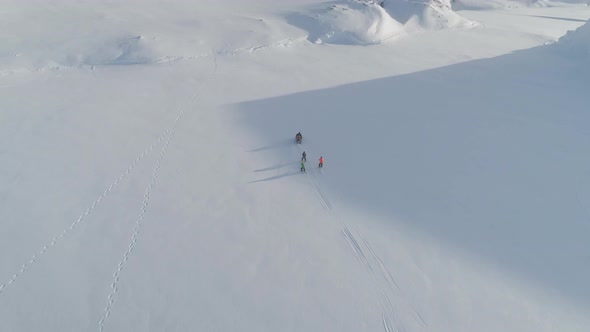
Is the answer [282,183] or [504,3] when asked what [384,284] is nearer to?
[282,183]

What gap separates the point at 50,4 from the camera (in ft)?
95.8

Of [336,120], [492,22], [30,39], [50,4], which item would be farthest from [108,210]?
[492,22]

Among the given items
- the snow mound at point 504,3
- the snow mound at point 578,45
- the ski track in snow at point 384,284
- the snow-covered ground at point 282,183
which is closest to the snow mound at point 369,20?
the snow-covered ground at point 282,183

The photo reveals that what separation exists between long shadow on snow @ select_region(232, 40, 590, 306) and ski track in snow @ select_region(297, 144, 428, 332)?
1557 millimetres

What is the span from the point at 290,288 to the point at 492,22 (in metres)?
37.7

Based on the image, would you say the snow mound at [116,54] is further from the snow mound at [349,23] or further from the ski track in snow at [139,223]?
the snow mound at [349,23]

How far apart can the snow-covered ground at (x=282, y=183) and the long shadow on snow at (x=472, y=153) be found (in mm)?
96

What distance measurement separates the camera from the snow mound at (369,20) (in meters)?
28.0

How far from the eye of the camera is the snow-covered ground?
9.45 metres

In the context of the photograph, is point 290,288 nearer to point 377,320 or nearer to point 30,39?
point 377,320

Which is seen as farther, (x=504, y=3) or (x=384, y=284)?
(x=504, y=3)

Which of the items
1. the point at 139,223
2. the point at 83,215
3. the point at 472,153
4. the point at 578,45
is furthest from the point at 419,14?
the point at 83,215

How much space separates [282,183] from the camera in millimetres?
13672

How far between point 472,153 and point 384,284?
855cm
